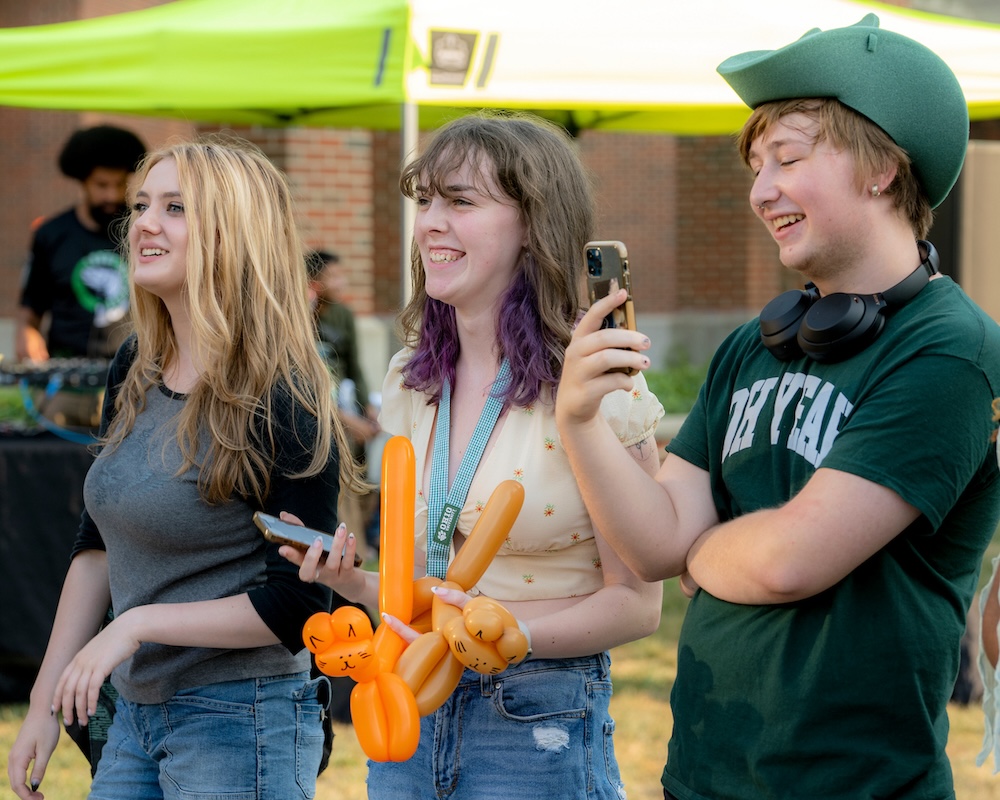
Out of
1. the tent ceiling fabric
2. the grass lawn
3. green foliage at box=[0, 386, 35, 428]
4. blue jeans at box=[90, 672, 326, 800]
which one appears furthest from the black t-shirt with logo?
blue jeans at box=[90, 672, 326, 800]

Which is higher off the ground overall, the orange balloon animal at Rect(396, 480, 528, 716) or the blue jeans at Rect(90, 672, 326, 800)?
the orange balloon animal at Rect(396, 480, 528, 716)

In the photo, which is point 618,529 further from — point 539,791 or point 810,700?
point 539,791

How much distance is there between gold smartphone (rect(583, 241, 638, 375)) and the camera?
1.55 m

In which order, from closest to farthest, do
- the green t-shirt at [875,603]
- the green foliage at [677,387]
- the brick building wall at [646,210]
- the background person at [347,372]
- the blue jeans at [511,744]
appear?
the green t-shirt at [875,603] → the blue jeans at [511,744] → the background person at [347,372] → the green foliage at [677,387] → the brick building wall at [646,210]

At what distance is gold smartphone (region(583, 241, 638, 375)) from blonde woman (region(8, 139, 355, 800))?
73 centimetres

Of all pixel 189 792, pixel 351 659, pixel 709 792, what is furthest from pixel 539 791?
pixel 189 792

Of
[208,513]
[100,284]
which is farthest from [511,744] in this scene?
[100,284]

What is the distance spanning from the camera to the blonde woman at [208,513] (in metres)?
2.05

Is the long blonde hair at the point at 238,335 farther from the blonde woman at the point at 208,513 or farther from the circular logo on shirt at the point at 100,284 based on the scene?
the circular logo on shirt at the point at 100,284

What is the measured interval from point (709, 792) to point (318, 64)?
382 cm

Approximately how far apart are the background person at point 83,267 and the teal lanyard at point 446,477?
12.5 ft

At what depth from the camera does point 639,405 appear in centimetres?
197

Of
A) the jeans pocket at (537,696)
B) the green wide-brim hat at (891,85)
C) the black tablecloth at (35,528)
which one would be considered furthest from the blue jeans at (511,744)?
the black tablecloth at (35,528)

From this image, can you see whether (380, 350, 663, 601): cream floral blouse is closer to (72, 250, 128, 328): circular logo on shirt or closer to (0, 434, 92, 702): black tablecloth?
(0, 434, 92, 702): black tablecloth
